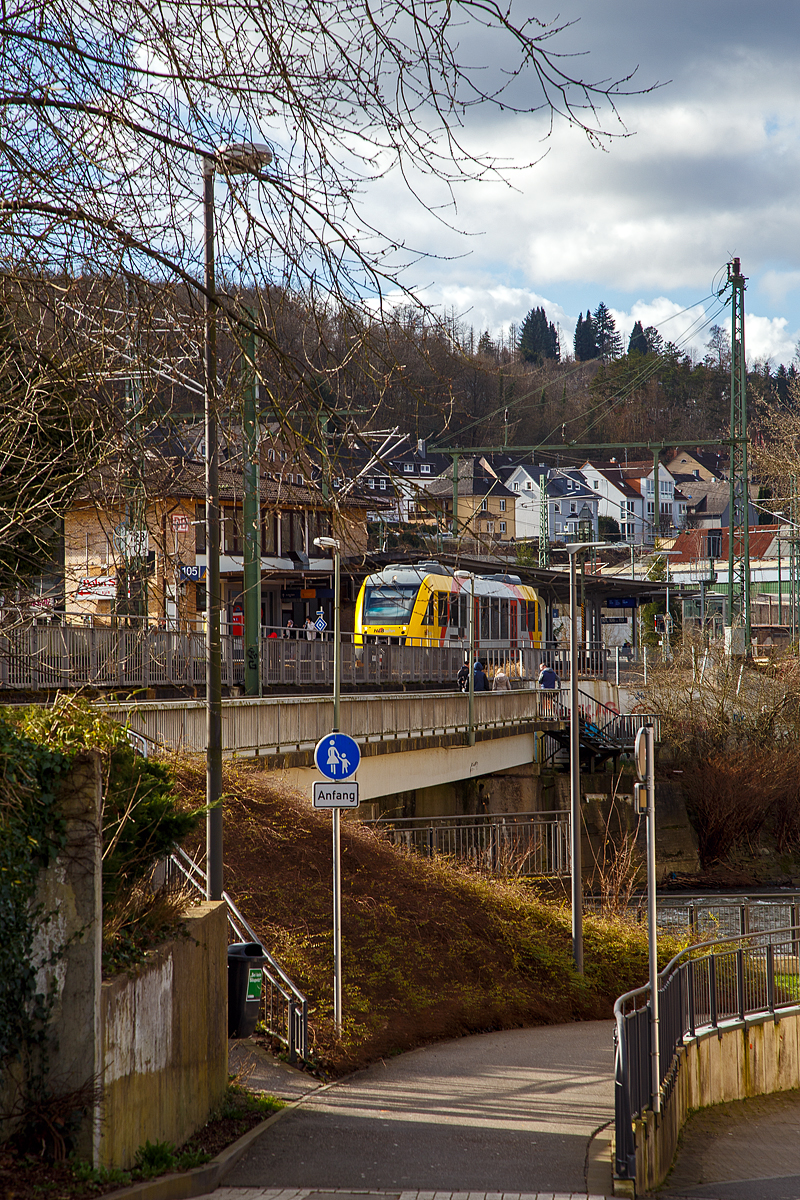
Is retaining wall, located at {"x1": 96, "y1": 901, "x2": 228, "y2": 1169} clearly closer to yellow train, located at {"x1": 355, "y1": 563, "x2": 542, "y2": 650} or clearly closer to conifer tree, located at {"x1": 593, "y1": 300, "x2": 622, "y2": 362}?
yellow train, located at {"x1": 355, "y1": 563, "x2": 542, "y2": 650}

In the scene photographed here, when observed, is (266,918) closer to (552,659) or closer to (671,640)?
(552,659)

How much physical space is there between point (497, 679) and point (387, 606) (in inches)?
196

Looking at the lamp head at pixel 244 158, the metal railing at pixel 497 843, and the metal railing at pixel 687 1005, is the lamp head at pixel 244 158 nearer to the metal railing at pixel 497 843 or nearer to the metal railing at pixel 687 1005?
the metal railing at pixel 687 1005

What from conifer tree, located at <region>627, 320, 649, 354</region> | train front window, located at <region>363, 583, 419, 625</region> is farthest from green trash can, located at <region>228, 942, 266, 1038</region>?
conifer tree, located at <region>627, 320, 649, 354</region>

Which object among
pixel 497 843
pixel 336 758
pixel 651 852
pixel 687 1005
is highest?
pixel 336 758

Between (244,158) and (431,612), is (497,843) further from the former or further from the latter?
(244,158)

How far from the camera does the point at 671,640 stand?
53438 mm

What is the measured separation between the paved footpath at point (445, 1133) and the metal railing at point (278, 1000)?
28.0 inches

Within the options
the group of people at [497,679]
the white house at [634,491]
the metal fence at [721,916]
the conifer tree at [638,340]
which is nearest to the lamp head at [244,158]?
the metal fence at [721,916]

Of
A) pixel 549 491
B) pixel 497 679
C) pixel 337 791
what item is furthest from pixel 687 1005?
pixel 549 491

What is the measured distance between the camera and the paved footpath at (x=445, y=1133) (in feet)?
28.5

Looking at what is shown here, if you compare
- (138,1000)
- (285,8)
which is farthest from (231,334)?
(138,1000)

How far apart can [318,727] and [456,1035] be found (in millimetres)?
7969

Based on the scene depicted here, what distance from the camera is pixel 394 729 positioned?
91.5 ft
